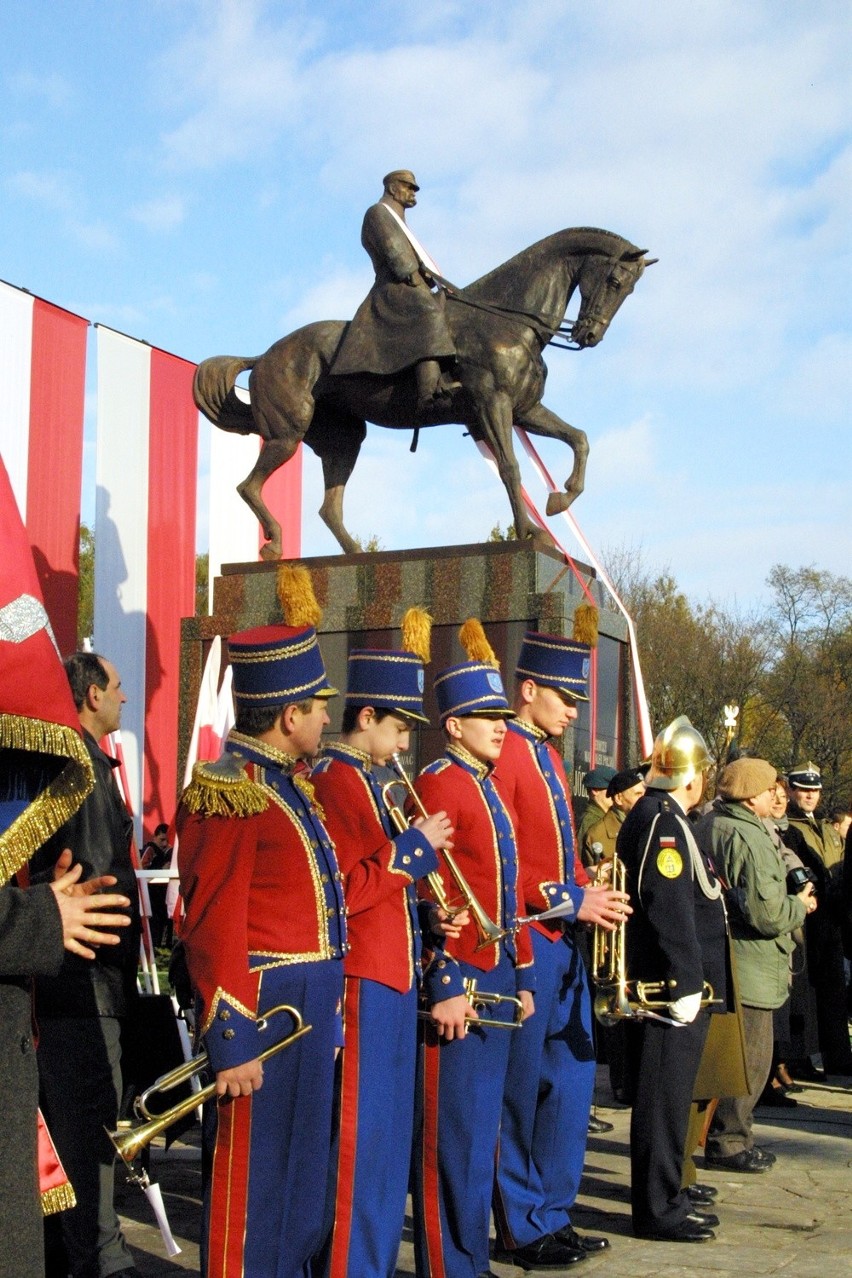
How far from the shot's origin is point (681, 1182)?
5.67 meters

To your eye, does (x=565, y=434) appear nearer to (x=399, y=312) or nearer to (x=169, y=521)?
(x=399, y=312)

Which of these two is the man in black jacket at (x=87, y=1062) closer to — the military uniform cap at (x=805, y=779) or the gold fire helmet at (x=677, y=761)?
the gold fire helmet at (x=677, y=761)

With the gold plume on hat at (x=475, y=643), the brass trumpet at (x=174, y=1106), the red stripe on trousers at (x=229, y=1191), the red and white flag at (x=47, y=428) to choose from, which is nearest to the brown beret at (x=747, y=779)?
the gold plume on hat at (x=475, y=643)

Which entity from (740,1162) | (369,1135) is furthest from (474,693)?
(740,1162)

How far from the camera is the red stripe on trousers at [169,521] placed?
16.8m

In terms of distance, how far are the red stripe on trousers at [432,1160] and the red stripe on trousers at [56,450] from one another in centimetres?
1101

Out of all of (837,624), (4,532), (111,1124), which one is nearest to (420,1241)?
(111,1124)

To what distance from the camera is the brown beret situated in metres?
7.60

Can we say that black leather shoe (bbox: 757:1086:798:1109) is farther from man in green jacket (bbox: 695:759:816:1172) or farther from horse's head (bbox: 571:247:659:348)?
horse's head (bbox: 571:247:659:348)

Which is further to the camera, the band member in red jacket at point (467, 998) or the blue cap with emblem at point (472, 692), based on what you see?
the blue cap with emblem at point (472, 692)

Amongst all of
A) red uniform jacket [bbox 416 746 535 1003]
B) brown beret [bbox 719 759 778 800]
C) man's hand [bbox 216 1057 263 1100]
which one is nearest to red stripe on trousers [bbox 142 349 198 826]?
brown beret [bbox 719 759 778 800]

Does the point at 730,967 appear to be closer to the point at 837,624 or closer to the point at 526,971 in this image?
the point at 526,971

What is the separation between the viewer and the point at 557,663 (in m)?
5.96

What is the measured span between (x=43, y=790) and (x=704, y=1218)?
3.79 m
